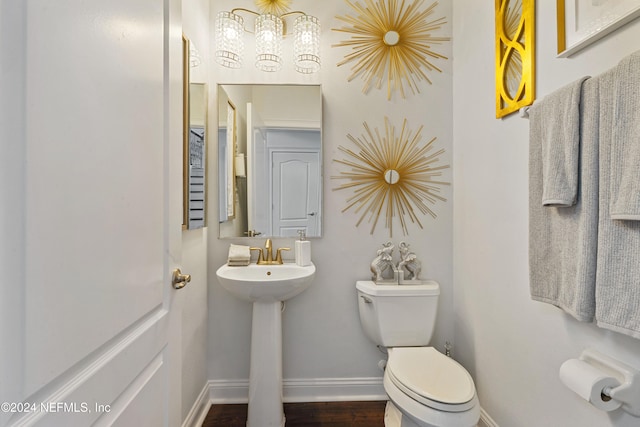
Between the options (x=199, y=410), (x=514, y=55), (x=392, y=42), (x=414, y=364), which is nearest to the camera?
(x=514, y=55)

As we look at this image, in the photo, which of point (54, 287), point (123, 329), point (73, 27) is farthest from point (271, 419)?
point (73, 27)

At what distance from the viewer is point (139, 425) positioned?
0.75 m

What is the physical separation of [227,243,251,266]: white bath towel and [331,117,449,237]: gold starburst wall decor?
0.61 m

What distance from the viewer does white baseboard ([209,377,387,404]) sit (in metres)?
1.90

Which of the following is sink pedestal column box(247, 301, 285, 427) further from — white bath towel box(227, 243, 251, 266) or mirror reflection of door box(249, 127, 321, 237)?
mirror reflection of door box(249, 127, 321, 237)

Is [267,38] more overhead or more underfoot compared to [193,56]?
more overhead

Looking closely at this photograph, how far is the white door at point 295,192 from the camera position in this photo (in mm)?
1897

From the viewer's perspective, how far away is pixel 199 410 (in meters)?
1.70

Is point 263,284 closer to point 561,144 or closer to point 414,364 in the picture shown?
point 414,364

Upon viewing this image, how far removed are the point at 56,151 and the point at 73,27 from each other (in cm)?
21

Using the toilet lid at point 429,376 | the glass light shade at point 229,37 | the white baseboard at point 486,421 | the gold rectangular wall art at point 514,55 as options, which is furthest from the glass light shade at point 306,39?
the white baseboard at point 486,421

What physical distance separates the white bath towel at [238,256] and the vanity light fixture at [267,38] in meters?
1.04

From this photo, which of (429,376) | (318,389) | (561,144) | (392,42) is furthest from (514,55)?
(318,389)

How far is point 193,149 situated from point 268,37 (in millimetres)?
779
